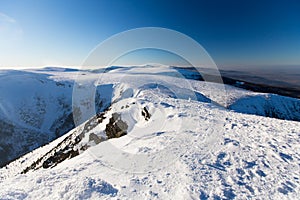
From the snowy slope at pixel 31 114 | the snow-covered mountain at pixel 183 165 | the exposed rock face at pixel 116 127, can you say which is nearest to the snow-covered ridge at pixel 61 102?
the snowy slope at pixel 31 114

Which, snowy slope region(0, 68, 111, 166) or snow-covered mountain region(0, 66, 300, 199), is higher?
snow-covered mountain region(0, 66, 300, 199)

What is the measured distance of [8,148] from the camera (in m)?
32.9

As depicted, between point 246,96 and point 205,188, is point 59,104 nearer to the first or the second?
point 246,96

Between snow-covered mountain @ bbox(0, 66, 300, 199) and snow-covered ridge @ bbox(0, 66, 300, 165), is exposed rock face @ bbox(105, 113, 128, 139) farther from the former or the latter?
snow-covered ridge @ bbox(0, 66, 300, 165)

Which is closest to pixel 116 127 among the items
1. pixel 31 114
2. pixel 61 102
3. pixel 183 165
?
pixel 183 165

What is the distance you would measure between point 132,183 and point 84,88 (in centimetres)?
5408

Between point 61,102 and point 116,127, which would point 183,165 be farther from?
point 61,102

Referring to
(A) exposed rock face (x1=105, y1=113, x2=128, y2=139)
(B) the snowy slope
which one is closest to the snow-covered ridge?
(B) the snowy slope

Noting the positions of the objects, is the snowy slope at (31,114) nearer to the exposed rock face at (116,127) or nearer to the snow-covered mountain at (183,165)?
the exposed rock face at (116,127)

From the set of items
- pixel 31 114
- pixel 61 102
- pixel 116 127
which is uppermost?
pixel 116 127

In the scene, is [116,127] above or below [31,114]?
above

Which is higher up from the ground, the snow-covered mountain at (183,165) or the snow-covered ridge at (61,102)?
the snow-covered mountain at (183,165)

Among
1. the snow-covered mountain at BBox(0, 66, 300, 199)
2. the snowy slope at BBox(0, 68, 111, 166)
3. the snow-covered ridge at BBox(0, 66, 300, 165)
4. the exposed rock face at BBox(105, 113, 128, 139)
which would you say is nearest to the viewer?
the snow-covered mountain at BBox(0, 66, 300, 199)

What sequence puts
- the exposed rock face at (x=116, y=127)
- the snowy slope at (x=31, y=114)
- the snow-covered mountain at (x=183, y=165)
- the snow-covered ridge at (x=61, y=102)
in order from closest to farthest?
the snow-covered mountain at (x=183, y=165), the exposed rock face at (x=116, y=127), the snow-covered ridge at (x=61, y=102), the snowy slope at (x=31, y=114)
